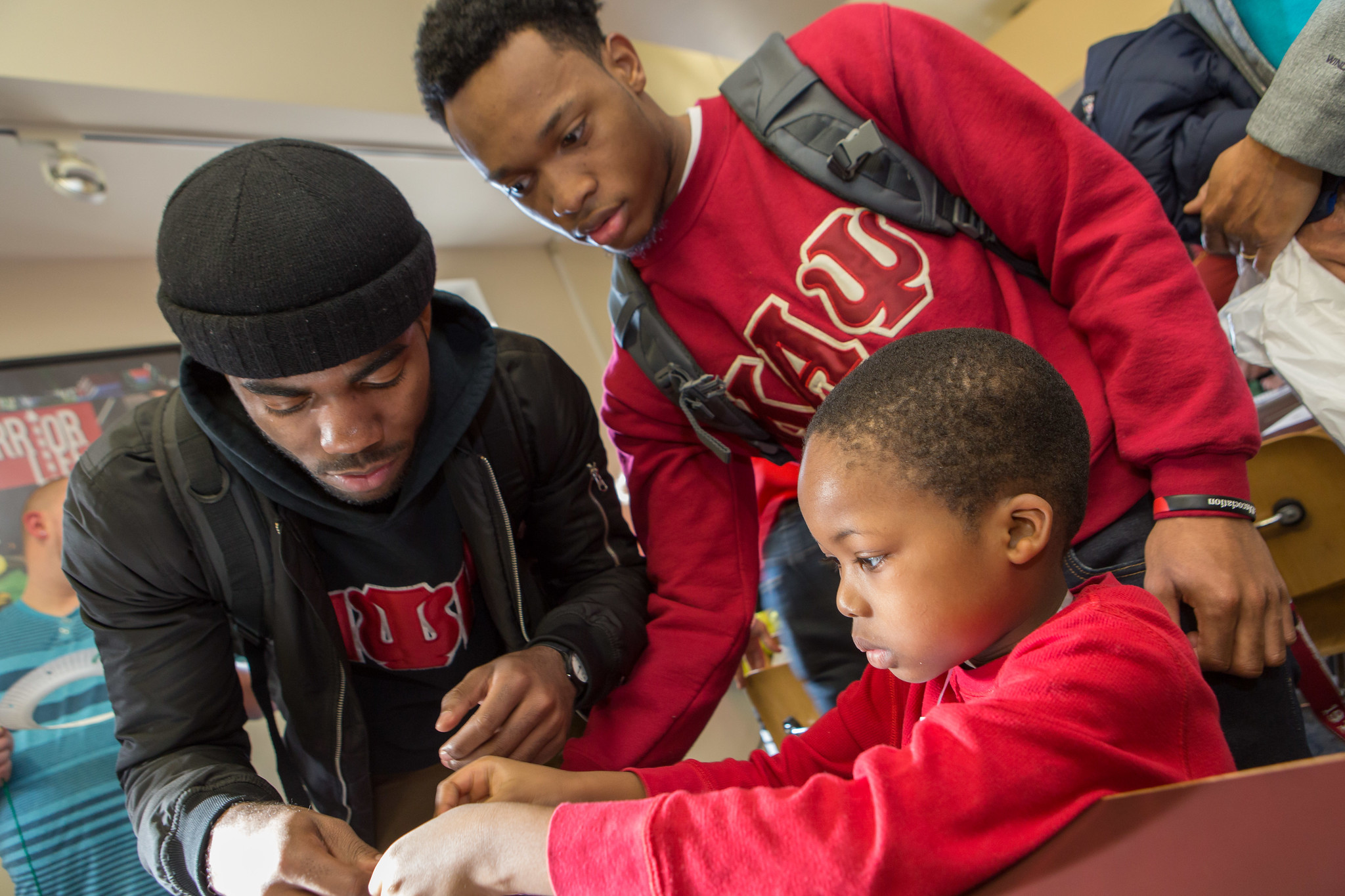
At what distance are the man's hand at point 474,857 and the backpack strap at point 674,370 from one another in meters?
0.65

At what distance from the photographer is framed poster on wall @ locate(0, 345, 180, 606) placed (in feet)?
6.44

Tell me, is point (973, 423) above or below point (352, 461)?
above

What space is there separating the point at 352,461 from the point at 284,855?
48 cm

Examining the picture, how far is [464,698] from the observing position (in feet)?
3.32

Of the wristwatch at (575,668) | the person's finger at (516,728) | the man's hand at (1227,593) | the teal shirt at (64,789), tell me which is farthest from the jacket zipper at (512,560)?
the teal shirt at (64,789)

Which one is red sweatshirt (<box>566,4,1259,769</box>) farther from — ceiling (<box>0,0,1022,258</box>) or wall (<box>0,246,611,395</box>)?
wall (<box>0,246,611,395</box>)

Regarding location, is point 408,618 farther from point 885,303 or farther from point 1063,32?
point 1063,32

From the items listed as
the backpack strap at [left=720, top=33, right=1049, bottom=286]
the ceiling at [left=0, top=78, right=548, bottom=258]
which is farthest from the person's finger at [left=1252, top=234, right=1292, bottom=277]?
the ceiling at [left=0, top=78, right=548, bottom=258]

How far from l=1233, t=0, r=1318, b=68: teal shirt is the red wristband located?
0.69m

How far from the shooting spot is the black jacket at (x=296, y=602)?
1.05 meters

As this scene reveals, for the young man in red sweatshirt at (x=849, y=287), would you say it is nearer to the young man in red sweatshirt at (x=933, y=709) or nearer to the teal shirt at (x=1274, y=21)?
the young man in red sweatshirt at (x=933, y=709)

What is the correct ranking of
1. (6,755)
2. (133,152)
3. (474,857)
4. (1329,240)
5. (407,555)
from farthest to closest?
(133,152), (6,755), (407,555), (1329,240), (474,857)

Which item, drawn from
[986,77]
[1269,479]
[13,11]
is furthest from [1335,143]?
[13,11]

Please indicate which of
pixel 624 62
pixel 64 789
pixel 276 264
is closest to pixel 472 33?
pixel 624 62
